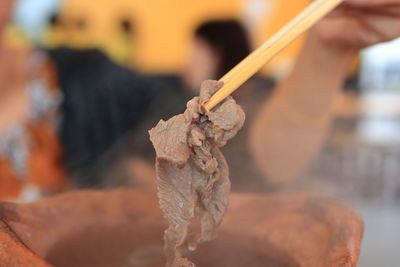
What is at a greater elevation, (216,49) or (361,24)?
(216,49)

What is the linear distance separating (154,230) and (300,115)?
2.70 ft

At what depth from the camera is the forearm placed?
1.35 meters

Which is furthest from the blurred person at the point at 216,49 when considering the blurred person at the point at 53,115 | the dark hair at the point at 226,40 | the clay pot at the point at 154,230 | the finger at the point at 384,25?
the clay pot at the point at 154,230

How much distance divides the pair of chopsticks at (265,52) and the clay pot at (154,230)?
0.88 feet

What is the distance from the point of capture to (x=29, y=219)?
0.72 meters

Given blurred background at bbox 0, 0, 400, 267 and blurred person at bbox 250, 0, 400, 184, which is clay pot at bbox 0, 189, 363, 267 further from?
blurred background at bbox 0, 0, 400, 267

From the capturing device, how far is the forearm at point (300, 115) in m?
1.35

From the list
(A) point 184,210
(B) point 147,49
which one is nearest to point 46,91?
(A) point 184,210

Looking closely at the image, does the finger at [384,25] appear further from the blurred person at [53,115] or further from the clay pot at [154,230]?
the blurred person at [53,115]

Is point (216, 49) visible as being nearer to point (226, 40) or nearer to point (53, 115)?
point (226, 40)

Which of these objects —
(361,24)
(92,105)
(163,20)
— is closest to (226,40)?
(92,105)

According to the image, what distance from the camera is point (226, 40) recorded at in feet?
9.76

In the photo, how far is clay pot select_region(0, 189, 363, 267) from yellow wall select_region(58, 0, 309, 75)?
5.51 meters

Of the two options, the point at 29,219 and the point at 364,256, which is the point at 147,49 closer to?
the point at 364,256
